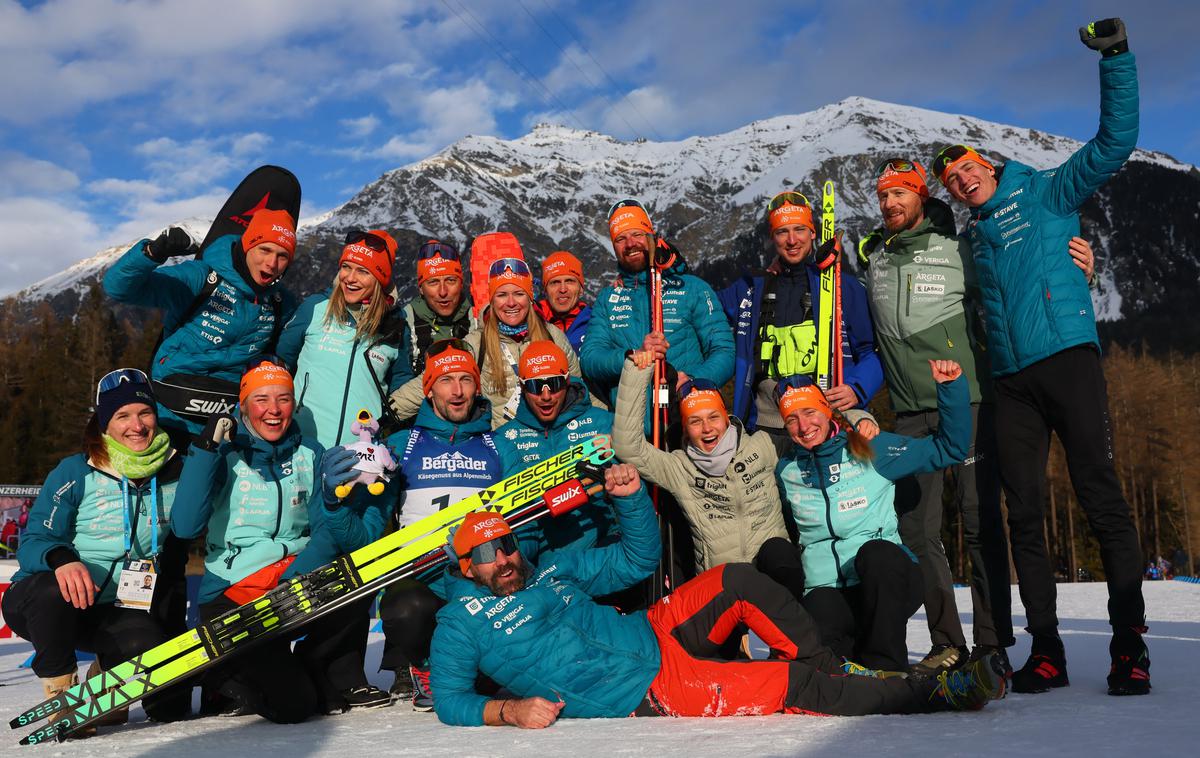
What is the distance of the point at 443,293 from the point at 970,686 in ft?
12.5

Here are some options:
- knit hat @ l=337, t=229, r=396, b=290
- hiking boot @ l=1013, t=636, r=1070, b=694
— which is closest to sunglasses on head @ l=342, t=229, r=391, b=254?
knit hat @ l=337, t=229, r=396, b=290

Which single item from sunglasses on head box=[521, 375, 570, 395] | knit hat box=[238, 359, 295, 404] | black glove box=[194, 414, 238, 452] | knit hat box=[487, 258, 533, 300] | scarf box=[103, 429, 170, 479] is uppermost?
knit hat box=[487, 258, 533, 300]

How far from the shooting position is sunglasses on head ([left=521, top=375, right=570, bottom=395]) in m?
4.56

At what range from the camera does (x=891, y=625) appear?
3.91 m

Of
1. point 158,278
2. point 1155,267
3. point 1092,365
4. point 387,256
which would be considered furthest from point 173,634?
point 1155,267

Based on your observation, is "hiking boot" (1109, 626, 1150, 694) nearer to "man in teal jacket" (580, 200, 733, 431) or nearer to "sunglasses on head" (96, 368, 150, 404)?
"man in teal jacket" (580, 200, 733, 431)

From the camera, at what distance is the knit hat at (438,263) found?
227 inches

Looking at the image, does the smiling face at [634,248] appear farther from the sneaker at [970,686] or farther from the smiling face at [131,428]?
the sneaker at [970,686]

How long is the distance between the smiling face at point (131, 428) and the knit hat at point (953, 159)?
4023 mm

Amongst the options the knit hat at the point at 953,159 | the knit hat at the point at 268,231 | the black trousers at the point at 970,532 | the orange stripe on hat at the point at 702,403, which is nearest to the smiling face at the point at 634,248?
the orange stripe on hat at the point at 702,403

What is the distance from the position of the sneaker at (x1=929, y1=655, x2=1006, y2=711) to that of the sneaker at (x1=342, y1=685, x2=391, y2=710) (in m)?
2.53

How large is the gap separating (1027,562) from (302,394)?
3815 mm

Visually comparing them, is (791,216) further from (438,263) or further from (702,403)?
(438,263)

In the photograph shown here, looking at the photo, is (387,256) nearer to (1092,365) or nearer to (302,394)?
(302,394)
